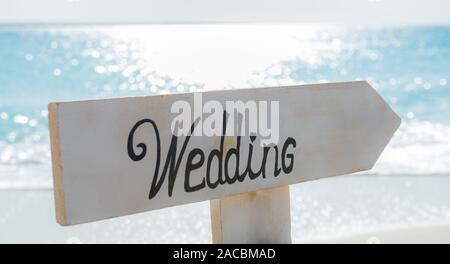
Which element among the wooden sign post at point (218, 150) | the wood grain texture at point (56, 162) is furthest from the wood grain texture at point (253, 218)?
the wood grain texture at point (56, 162)

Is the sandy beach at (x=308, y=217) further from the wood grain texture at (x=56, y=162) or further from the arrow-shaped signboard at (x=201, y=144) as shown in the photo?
the wood grain texture at (x=56, y=162)

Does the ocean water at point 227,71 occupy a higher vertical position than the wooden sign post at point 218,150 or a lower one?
higher

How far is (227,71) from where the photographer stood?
952 cm

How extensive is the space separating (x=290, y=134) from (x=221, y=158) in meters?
0.15

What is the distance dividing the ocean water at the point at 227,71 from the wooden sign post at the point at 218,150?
1749mm

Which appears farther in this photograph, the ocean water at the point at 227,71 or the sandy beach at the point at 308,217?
the ocean water at the point at 227,71

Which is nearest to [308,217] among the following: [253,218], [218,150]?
[253,218]

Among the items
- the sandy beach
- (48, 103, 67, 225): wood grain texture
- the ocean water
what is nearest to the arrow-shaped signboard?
(48, 103, 67, 225): wood grain texture

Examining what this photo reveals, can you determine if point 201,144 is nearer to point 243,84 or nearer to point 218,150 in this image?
point 218,150

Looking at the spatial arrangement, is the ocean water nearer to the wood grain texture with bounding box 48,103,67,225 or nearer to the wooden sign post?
the wooden sign post

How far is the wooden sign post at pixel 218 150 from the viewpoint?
89 cm

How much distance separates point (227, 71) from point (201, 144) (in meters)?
8.56

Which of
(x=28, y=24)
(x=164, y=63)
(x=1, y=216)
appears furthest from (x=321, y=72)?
(x=1, y=216)

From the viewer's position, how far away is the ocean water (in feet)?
15.8
